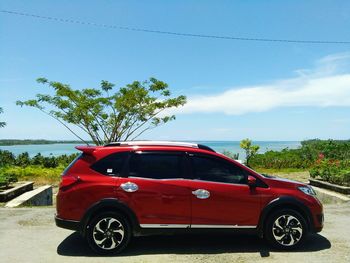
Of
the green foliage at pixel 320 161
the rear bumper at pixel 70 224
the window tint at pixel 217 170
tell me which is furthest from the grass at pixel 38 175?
the window tint at pixel 217 170

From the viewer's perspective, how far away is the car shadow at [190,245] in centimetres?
651

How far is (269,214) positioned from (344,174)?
8806mm

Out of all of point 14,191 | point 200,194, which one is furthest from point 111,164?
point 14,191

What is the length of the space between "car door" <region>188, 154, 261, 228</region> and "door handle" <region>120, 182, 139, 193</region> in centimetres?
85

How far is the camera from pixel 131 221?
635 cm

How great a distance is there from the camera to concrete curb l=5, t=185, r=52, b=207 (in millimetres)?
11625

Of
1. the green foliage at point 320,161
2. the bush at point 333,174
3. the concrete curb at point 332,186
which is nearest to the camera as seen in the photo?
the concrete curb at point 332,186

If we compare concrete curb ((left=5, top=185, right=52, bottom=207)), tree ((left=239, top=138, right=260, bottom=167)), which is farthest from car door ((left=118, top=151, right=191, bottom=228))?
tree ((left=239, top=138, right=260, bottom=167))

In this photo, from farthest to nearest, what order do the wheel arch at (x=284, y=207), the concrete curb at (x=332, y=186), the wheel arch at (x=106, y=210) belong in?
the concrete curb at (x=332, y=186) < the wheel arch at (x=284, y=207) < the wheel arch at (x=106, y=210)

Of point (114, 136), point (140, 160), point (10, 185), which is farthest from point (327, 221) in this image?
point (114, 136)

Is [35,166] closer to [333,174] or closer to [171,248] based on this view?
[333,174]

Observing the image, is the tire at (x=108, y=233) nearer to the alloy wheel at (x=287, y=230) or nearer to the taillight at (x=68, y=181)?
the taillight at (x=68, y=181)

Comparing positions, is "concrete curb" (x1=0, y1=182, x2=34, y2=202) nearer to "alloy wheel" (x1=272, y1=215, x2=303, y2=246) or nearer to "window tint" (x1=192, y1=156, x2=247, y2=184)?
"window tint" (x1=192, y1=156, x2=247, y2=184)

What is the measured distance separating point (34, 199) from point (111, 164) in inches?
282
